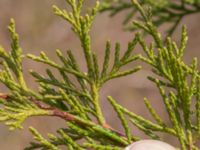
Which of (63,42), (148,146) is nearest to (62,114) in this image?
(148,146)

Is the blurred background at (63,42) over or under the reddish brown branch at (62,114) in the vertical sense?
under

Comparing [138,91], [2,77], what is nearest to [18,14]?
[138,91]

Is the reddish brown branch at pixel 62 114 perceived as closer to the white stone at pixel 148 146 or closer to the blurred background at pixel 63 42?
the white stone at pixel 148 146

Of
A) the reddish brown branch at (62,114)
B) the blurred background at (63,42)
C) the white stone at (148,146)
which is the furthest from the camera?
the blurred background at (63,42)

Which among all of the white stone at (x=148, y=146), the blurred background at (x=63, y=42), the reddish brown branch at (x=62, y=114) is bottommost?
the blurred background at (x=63, y=42)

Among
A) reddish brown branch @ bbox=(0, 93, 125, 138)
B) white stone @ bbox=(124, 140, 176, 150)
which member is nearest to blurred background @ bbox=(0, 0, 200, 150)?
reddish brown branch @ bbox=(0, 93, 125, 138)

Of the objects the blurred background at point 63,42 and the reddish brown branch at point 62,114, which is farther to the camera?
the blurred background at point 63,42

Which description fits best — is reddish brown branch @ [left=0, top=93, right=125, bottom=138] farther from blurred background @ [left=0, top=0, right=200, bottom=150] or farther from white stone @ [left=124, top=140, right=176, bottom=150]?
blurred background @ [left=0, top=0, right=200, bottom=150]

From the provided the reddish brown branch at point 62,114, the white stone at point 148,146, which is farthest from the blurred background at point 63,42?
the white stone at point 148,146
